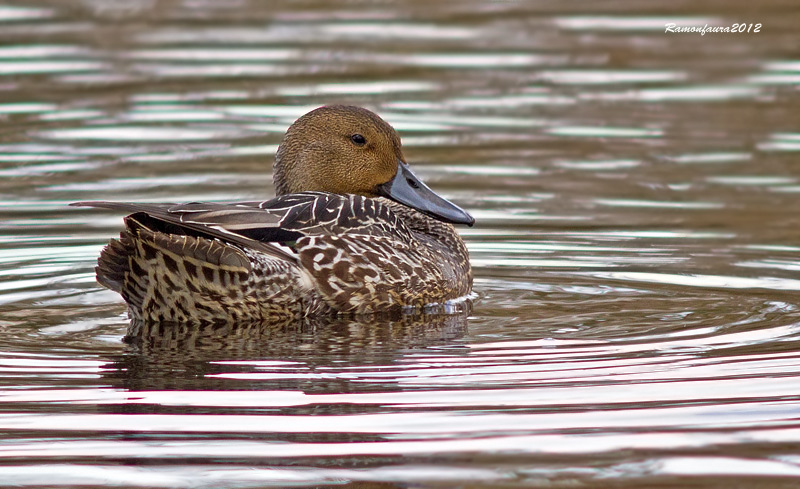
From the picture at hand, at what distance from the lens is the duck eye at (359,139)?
339 inches

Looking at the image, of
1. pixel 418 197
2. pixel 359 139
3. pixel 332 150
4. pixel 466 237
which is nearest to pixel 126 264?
pixel 332 150

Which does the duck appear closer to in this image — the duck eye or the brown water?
the duck eye

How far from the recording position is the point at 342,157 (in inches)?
339

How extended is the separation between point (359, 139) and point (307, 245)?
3.84 feet

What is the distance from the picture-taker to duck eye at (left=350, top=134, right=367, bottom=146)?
339 inches

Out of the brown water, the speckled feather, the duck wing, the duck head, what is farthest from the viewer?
the duck head

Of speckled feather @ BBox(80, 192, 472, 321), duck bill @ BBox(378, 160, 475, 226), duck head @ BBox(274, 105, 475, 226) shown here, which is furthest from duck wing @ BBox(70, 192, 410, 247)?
duck head @ BBox(274, 105, 475, 226)

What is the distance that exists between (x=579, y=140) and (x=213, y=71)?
4.01 meters

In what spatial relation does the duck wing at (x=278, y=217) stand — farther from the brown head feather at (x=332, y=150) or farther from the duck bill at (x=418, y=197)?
the brown head feather at (x=332, y=150)

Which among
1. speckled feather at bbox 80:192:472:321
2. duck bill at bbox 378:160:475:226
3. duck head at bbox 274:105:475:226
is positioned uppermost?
duck head at bbox 274:105:475:226

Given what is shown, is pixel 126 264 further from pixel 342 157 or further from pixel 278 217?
pixel 342 157

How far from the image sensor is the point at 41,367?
21.9 ft

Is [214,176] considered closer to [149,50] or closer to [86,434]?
[149,50]

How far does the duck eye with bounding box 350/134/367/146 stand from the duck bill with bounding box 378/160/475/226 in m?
0.26
